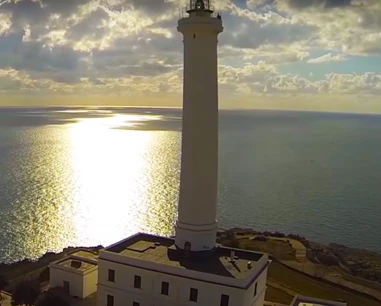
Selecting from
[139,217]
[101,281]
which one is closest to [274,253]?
[101,281]

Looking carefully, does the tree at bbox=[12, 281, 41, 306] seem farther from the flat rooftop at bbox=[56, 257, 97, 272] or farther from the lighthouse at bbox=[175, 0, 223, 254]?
the lighthouse at bbox=[175, 0, 223, 254]

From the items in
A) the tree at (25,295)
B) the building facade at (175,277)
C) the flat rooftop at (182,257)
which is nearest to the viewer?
the building facade at (175,277)

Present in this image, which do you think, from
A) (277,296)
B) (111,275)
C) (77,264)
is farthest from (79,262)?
(277,296)

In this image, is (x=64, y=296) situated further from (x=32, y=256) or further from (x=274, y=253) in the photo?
(x=32, y=256)

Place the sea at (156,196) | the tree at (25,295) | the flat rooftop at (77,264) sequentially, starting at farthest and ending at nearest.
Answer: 1. the sea at (156,196)
2. the flat rooftop at (77,264)
3. the tree at (25,295)

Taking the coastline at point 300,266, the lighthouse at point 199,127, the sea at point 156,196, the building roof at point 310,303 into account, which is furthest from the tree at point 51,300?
the sea at point 156,196

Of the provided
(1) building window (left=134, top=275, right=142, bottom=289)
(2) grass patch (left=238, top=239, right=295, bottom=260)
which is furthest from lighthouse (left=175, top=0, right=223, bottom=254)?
(2) grass patch (left=238, top=239, right=295, bottom=260)

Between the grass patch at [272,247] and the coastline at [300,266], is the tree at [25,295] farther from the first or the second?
the grass patch at [272,247]
